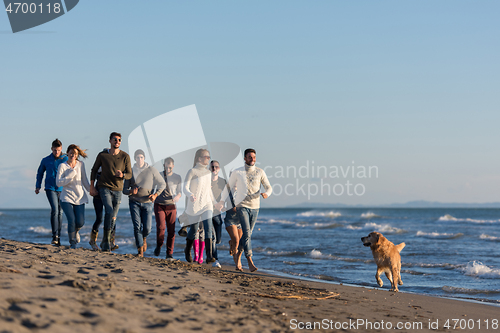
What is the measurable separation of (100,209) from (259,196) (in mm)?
2785

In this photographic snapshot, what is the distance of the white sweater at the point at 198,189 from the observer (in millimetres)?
7039

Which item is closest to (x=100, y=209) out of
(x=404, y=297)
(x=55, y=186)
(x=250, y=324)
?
(x=55, y=186)

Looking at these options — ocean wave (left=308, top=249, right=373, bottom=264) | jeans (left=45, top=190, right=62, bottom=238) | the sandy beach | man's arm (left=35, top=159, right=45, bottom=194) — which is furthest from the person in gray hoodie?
ocean wave (left=308, top=249, right=373, bottom=264)

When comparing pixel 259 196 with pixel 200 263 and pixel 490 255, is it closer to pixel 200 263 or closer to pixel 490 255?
pixel 200 263

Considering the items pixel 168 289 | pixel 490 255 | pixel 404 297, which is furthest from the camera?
pixel 490 255

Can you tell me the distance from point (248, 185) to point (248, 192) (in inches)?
4.6

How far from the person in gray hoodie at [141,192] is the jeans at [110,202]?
242mm

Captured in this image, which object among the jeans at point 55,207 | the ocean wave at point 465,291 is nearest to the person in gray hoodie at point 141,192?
the jeans at point 55,207

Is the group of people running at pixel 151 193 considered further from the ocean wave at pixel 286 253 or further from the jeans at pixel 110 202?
the ocean wave at pixel 286 253

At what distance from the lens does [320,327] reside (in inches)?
147

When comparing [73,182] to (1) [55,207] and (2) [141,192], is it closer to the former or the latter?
(1) [55,207]

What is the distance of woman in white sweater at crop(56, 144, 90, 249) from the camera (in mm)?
6973

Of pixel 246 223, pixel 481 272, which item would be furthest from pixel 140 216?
pixel 481 272

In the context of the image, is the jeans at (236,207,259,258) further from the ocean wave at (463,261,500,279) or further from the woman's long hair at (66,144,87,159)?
the ocean wave at (463,261,500,279)
